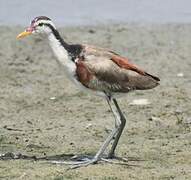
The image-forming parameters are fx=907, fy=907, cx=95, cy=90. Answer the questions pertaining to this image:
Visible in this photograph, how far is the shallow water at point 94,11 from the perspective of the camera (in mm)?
14484

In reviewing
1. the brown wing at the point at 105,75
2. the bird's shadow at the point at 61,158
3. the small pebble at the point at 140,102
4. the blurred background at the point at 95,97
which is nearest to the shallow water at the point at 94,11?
the blurred background at the point at 95,97

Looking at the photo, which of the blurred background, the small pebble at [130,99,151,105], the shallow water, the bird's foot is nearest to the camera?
the bird's foot

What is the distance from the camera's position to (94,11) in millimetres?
14852

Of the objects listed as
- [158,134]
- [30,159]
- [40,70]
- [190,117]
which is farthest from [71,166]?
[40,70]

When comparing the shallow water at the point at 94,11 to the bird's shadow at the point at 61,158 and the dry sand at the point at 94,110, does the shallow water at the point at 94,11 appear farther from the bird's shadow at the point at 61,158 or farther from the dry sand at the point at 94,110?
the bird's shadow at the point at 61,158

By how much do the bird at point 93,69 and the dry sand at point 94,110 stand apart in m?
0.52

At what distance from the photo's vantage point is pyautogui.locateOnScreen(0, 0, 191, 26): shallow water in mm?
14484

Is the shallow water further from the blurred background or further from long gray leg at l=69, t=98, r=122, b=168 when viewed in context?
long gray leg at l=69, t=98, r=122, b=168

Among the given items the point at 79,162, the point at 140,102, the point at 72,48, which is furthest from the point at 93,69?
the point at 140,102

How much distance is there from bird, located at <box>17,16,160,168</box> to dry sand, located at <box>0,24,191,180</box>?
20.6 inches

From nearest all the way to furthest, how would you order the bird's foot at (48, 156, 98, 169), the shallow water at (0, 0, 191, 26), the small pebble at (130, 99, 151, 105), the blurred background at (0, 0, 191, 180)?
the bird's foot at (48, 156, 98, 169) → the blurred background at (0, 0, 191, 180) → the small pebble at (130, 99, 151, 105) → the shallow water at (0, 0, 191, 26)

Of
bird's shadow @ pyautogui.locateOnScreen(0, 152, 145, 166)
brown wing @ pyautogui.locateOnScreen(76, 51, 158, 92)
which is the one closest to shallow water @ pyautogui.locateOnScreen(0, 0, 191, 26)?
bird's shadow @ pyautogui.locateOnScreen(0, 152, 145, 166)

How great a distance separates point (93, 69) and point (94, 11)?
6708 millimetres

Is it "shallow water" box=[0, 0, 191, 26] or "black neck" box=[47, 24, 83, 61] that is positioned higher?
"black neck" box=[47, 24, 83, 61]
